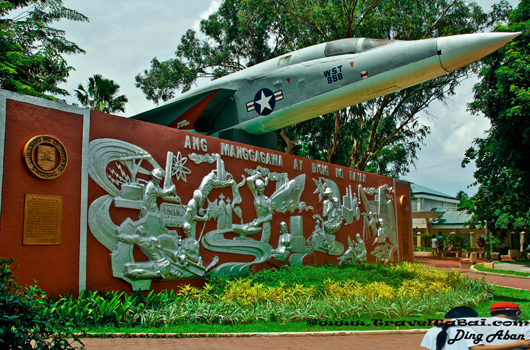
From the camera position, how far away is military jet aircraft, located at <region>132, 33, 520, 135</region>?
31.3 ft

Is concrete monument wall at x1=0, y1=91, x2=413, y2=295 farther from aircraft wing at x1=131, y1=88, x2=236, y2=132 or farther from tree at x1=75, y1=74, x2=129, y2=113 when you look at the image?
tree at x1=75, y1=74, x2=129, y2=113

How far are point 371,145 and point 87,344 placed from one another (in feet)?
65.6

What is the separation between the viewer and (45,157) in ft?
24.7

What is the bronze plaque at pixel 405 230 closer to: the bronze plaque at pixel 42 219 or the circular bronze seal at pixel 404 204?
the circular bronze seal at pixel 404 204

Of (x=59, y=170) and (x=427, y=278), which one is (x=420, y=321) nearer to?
(x=427, y=278)

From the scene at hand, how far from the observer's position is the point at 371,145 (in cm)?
2388

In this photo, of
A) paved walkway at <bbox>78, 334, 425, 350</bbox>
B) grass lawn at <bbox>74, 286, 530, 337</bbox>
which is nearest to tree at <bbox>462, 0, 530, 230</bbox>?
Answer: grass lawn at <bbox>74, 286, 530, 337</bbox>

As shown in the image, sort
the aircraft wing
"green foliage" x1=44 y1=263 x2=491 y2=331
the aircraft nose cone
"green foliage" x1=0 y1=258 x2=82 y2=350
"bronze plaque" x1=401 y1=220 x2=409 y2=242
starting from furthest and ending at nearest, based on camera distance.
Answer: "bronze plaque" x1=401 y1=220 x2=409 y2=242
the aircraft wing
the aircraft nose cone
"green foliage" x1=44 y1=263 x2=491 y2=331
"green foliage" x1=0 y1=258 x2=82 y2=350

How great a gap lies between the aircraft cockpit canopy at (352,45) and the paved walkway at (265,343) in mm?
6817

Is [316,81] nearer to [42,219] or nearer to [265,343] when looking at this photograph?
[265,343]

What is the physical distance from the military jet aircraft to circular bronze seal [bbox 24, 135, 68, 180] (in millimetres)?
5912

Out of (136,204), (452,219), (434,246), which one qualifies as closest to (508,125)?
(434,246)

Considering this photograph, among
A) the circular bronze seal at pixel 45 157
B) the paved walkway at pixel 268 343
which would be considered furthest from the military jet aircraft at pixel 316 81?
the circular bronze seal at pixel 45 157

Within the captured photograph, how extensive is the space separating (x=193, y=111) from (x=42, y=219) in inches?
265
